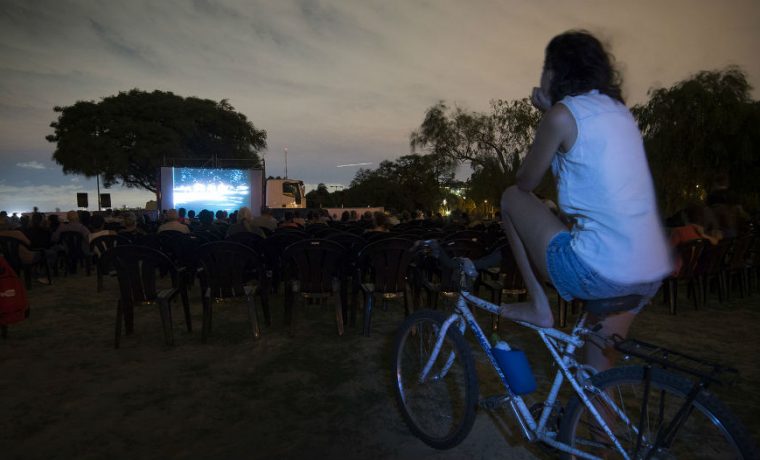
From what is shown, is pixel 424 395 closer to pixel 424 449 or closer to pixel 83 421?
pixel 424 449

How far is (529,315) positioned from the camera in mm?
1888

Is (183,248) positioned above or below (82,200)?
below

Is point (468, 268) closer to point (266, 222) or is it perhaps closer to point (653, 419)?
point (653, 419)

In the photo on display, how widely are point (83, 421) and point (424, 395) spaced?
2.14 m

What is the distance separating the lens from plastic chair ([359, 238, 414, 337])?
15.2 feet

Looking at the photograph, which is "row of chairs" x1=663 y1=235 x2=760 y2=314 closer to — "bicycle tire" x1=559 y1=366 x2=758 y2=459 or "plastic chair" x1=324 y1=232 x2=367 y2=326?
"plastic chair" x1=324 y1=232 x2=367 y2=326

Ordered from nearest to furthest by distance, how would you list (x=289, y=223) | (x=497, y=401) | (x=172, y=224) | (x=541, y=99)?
1. (x=541, y=99)
2. (x=497, y=401)
3. (x=172, y=224)
4. (x=289, y=223)

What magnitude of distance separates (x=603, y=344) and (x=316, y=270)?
11.3 feet

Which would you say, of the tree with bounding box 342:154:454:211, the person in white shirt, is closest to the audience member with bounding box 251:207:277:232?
the person in white shirt

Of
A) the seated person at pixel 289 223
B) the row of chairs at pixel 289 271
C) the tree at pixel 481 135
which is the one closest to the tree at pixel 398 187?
the tree at pixel 481 135

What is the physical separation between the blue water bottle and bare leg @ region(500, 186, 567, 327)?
0.21 metres

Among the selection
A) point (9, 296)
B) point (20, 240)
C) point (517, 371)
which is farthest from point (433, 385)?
point (20, 240)

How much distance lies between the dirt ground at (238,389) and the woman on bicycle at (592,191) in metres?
1.25

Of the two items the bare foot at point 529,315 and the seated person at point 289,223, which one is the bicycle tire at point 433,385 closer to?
the bare foot at point 529,315
